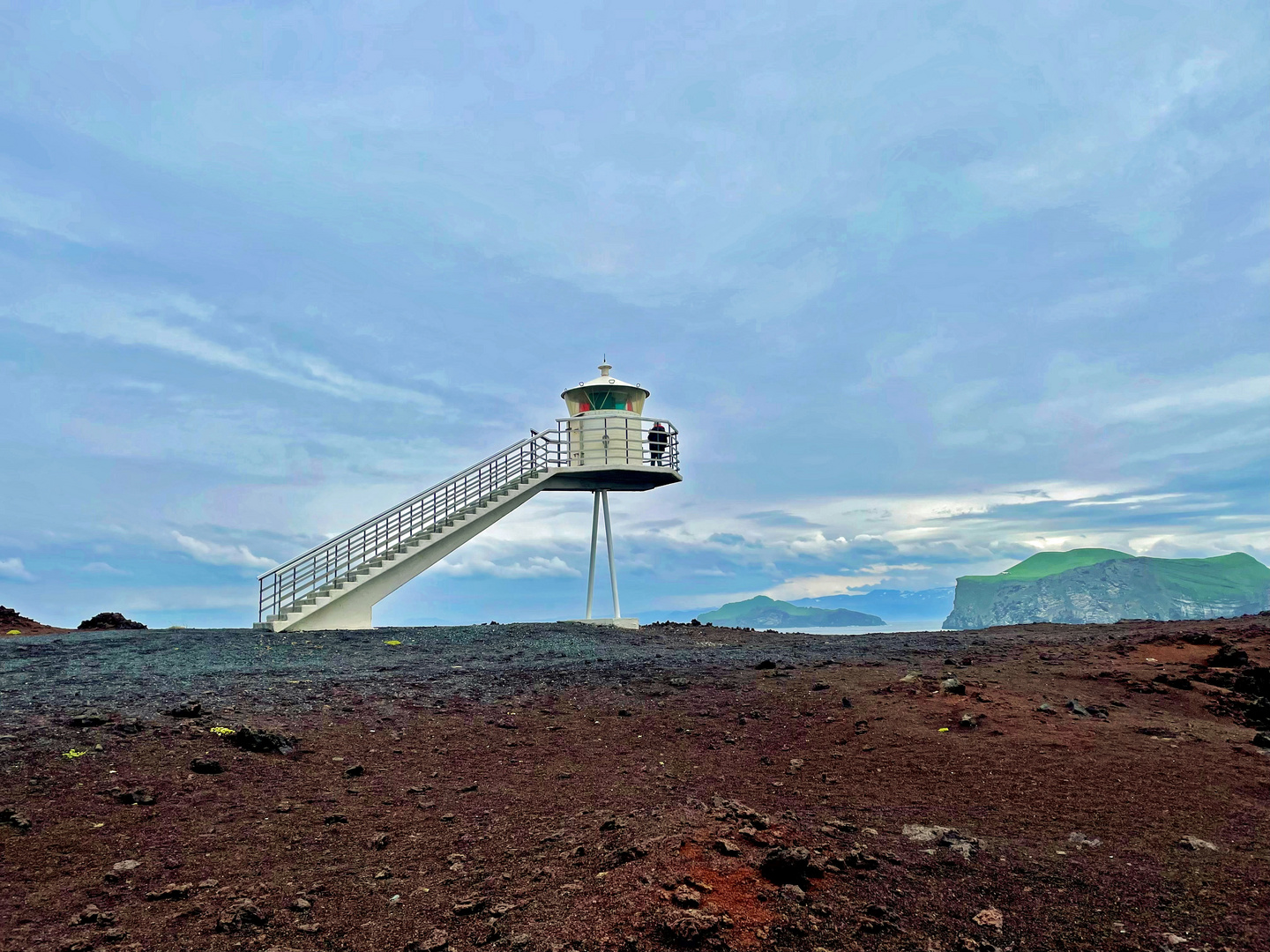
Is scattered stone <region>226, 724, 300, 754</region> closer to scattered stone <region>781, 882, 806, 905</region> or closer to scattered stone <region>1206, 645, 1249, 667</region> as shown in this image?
scattered stone <region>781, 882, 806, 905</region>

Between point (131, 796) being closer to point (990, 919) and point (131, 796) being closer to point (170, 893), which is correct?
point (170, 893)

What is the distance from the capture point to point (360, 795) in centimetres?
856

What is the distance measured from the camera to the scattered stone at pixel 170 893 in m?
6.11

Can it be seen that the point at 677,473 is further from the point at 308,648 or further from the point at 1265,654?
the point at 1265,654

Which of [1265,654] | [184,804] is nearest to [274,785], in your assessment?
[184,804]

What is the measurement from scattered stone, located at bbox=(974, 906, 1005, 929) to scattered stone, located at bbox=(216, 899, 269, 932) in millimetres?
4944

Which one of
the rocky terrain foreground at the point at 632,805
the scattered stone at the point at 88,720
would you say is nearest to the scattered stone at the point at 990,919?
the rocky terrain foreground at the point at 632,805

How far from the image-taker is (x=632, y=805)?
26.2 feet

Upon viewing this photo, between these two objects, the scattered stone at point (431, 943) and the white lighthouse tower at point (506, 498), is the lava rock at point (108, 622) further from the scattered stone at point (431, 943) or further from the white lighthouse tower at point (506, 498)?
the scattered stone at point (431, 943)

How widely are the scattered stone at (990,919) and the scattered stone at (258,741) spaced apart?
7.60m

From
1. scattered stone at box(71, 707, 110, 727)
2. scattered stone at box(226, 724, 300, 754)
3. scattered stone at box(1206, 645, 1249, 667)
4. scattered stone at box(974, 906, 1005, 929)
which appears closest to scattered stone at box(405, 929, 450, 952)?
scattered stone at box(974, 906, 1005, 929)

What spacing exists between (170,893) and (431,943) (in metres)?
2.29

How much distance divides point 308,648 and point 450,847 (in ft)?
39.3

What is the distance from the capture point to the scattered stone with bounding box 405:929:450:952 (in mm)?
5301
